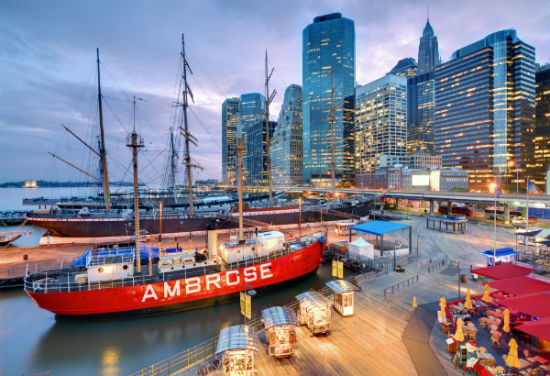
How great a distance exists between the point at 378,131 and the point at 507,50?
243 feet

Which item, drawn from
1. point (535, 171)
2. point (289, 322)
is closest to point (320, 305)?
point (289, 322)

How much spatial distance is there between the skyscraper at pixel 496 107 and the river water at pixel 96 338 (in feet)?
516

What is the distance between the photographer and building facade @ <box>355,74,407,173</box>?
561 ft

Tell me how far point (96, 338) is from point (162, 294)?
4096mm

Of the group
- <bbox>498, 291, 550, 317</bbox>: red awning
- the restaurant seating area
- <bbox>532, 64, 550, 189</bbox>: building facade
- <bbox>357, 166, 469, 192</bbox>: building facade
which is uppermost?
<bbox>532, 64, 550, 189</bbox>: building facade

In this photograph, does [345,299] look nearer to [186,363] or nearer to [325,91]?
[186,363]

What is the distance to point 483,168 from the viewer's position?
135875mm

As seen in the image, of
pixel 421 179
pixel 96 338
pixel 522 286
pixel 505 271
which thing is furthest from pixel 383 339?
pixel 421 179

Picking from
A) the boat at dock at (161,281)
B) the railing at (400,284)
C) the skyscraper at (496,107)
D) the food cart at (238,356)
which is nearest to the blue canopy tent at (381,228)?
the railing at (400,284)

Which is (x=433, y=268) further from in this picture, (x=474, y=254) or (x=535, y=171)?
(x=535, y=171)

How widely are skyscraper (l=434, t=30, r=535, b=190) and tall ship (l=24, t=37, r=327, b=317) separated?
15172 centimetres

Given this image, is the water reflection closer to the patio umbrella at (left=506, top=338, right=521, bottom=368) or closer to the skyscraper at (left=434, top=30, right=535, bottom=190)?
the patio umbrella at (left=506, top=338, right=521, bottom=368)

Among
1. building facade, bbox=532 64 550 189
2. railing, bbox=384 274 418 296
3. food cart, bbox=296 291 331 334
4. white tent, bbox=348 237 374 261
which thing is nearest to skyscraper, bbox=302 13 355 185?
building facade, bbox=532 64 550 189

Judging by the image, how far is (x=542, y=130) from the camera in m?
137
